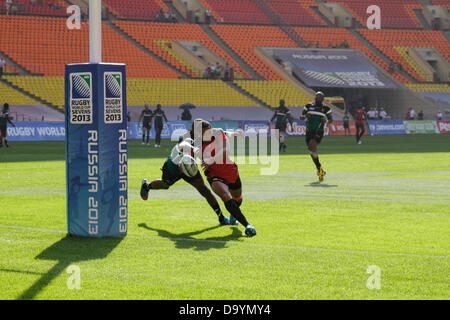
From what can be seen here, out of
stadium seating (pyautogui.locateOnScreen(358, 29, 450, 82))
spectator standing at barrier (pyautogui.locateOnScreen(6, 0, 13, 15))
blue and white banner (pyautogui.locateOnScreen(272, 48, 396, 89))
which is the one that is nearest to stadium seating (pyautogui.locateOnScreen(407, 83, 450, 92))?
stadium seating (pyautogui.locateOnScreen(358, 29, 450, 82))

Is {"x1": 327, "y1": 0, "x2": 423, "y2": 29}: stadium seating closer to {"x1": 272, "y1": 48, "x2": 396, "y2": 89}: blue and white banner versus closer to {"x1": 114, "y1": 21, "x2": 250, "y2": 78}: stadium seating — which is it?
{"x1": 272, "y1": 48, "x2": 396, "y2": 89}: blue and white banner

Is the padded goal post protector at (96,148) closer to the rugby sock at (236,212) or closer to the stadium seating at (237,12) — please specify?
the rugby sock at (236,212)

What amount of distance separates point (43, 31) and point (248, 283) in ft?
169

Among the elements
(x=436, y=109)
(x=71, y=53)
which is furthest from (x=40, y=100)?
(x=436, y=109)

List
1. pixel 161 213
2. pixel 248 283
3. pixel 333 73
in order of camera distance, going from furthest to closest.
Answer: pixel 333 73 < pixel 161 213 < pixel 248 283

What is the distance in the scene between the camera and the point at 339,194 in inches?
614

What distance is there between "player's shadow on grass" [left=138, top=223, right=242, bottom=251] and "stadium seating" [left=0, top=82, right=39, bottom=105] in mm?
37221

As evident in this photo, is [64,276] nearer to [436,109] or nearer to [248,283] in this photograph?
[248,283]

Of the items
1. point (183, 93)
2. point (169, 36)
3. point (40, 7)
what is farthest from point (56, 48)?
point (169, 36)

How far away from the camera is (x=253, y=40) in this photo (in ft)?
213

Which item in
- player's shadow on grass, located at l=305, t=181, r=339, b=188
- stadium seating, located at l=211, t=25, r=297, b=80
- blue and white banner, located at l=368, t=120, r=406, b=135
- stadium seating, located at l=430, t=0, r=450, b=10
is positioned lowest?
player's shadow on grass, located at l=305, t=181, r=339, b=188

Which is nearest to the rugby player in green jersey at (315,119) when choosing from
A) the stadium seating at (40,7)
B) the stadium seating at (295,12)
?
the stadium seating at (40,7)

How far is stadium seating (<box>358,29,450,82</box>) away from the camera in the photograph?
2741 inches

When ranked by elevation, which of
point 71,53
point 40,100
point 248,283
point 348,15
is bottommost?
point 248,283
